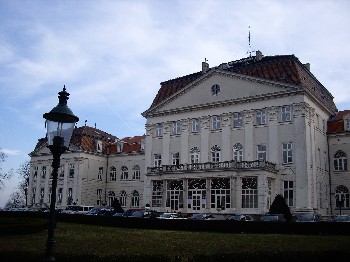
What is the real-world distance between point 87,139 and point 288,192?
3562 centimetres

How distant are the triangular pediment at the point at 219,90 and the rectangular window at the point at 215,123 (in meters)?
1.89

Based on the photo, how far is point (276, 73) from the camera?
4850 centimetres

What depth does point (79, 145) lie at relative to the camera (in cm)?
6669

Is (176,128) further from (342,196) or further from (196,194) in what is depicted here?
(342,196)

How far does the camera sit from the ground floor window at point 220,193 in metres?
46.4

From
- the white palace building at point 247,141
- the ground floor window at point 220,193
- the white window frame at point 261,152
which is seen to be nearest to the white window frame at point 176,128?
the white palace building at point 247,141

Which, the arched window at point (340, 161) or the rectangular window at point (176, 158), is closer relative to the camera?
the arched window at point (340, 161)

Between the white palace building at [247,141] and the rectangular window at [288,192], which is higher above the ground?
the white palace building at [247,141]

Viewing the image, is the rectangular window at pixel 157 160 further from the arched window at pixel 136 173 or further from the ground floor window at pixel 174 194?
the arched window at pixel 136 173

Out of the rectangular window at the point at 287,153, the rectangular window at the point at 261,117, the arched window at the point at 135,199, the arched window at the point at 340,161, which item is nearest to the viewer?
the rectangular window at the point at 287,153

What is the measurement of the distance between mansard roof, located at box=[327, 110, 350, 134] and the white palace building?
13 centimetres

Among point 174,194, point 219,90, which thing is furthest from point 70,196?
point 219,90

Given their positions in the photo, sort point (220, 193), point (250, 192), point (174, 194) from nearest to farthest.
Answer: point (250, 192) < point (220, 193) < point (174, 194)

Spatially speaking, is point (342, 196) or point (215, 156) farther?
point (215, 156)
